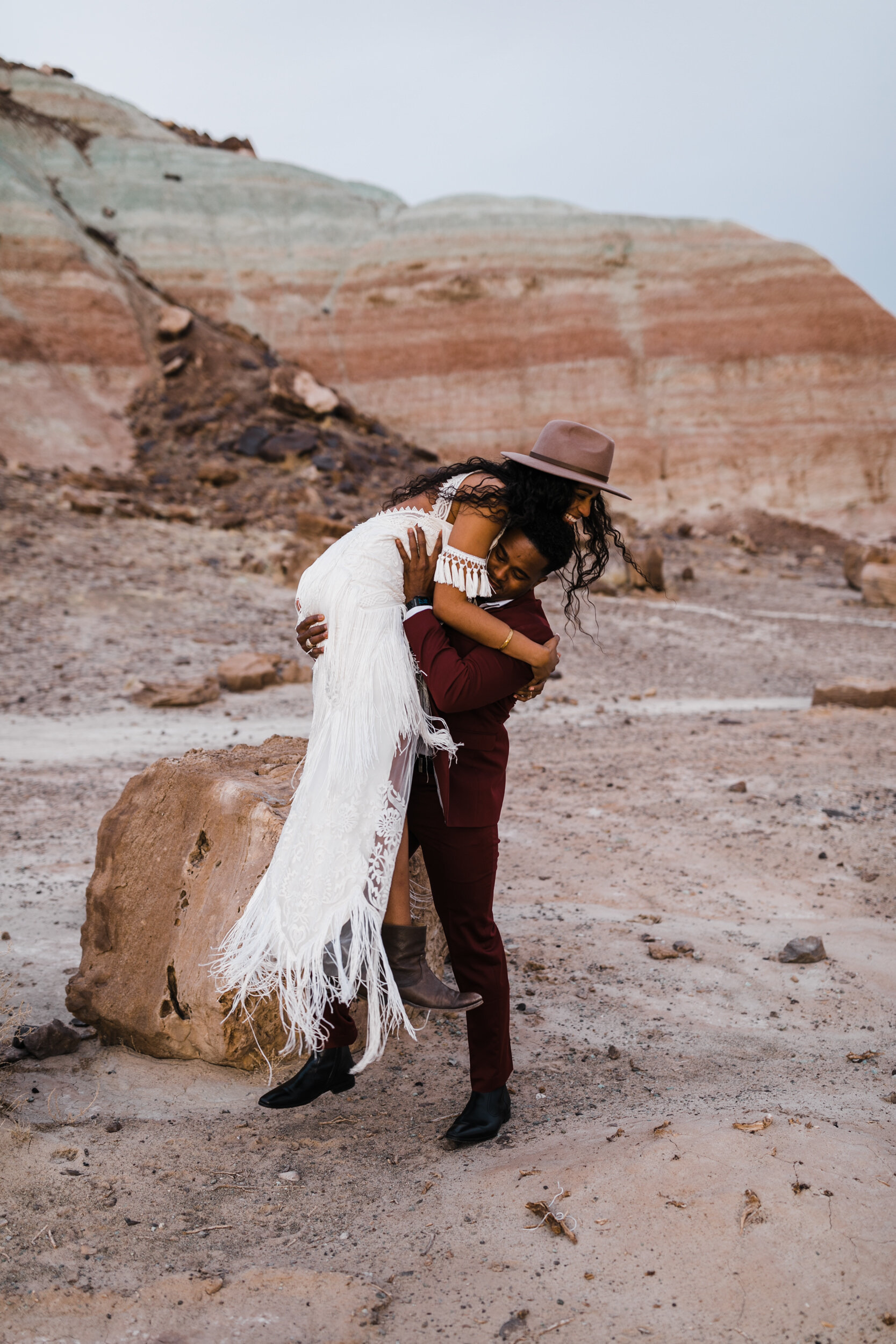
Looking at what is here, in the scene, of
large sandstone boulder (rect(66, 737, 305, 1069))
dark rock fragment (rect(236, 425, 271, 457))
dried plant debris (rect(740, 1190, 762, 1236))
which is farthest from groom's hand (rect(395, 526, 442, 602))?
dark rock fragment (rect(236, 425, 271, 457))

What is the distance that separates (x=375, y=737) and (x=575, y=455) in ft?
3.01

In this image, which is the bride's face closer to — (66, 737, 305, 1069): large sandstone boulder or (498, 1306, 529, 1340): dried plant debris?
(66, 737, 305, 1069): large sandstone boulder

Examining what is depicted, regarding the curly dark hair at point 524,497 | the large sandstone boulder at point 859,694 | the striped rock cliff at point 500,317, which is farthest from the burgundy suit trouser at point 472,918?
the striped rock cliff at point 500,317

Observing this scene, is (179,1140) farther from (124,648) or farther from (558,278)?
A: (558,278)

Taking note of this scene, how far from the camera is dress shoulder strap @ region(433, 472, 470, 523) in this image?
9.17ft

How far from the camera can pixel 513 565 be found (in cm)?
271

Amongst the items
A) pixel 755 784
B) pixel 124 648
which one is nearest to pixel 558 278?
pixel 124 648

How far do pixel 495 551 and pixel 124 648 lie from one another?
9856 mm

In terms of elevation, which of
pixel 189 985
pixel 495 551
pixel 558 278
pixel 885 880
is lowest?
pixel 885 880

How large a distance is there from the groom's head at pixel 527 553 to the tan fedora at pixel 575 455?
13cm

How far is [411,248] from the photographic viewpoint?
34469 mm

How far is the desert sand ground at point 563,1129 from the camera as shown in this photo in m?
2.19

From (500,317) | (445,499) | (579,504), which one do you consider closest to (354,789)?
(445,499)

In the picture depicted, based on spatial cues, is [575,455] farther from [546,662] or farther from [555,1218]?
[555,1218]
